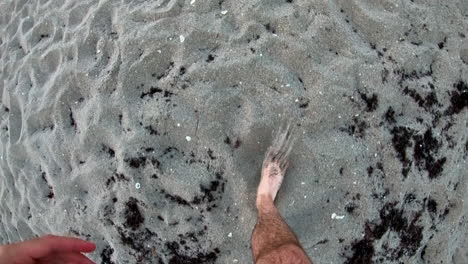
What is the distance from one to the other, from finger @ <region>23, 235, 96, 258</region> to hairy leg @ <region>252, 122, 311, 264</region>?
722mm

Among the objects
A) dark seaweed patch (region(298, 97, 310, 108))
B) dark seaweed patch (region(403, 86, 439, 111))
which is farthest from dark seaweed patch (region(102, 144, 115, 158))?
dark seaweed patch (region(403, 86, 439, 111))

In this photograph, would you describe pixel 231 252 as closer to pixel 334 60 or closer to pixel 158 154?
pixel 158 154

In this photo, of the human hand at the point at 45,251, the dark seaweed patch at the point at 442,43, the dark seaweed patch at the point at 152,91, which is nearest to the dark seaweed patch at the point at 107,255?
the human hand at the point at 45,251

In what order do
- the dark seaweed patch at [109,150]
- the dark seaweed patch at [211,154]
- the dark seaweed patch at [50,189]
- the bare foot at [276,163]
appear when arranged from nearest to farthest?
the bare foot at [276,163] → the dark seaweed patch at [211,154] → the dark seaweed patch at [109,150] → the dark seaweed patch at [50,189]

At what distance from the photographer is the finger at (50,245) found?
166cm

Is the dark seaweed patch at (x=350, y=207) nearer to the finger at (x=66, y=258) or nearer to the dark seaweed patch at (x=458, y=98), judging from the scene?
the dark seaweed patch at (x=458, y=98)

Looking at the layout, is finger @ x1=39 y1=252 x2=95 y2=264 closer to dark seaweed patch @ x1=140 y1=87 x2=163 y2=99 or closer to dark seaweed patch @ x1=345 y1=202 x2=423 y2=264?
dark seaweed patch @ x1=140 y1=87 x2=163 y2=99

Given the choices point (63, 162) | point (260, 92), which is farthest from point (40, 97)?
point (260, 92)

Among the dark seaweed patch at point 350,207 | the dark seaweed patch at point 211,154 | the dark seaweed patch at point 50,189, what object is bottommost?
the dark seaweed patch at point 50,189

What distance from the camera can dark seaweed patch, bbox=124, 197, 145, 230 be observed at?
2.28 m

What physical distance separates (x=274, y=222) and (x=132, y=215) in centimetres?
80

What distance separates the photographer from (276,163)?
212 centimetres

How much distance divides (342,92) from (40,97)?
5.59 feet

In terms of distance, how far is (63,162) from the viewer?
2.46m
